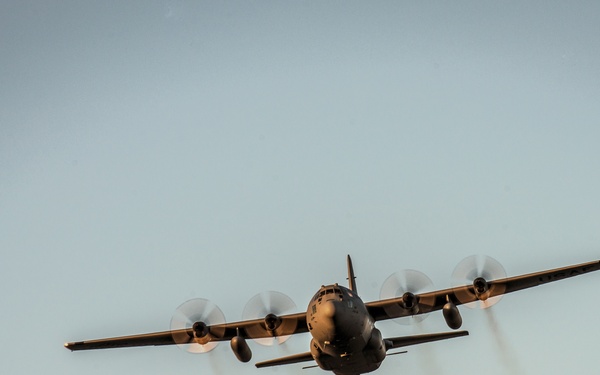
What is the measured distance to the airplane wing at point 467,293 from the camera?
122ft

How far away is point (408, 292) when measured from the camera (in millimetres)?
37750

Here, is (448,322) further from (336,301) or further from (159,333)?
(159,333)

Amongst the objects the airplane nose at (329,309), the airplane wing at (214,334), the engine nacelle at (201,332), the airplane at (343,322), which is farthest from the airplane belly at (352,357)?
the engine nacelle at (201,332)

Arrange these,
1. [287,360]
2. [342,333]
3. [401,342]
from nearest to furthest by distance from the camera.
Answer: [342,333] → [287,360] → [401,342]

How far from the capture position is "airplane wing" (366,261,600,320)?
3709 cm

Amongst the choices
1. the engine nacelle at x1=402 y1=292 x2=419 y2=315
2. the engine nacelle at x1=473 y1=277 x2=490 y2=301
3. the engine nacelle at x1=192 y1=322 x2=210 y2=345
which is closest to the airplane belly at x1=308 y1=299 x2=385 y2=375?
the engine nacelle at x1=402 y1=292 x2=419 y2=315

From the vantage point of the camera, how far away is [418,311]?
38.2 metres

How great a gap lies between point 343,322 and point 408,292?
6105mm

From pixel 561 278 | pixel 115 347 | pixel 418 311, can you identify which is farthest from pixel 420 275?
pixel 115 347

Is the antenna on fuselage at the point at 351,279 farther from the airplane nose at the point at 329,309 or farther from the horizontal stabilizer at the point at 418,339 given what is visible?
the airplane nose at the point at 329,309

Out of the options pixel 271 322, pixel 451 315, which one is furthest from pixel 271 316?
pixel 451 315

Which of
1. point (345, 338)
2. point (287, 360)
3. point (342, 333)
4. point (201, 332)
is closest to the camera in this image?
point (342, 333)

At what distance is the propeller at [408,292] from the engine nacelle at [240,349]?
7.57 meters

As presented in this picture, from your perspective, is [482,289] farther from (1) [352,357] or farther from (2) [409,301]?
(1) [352,357]
